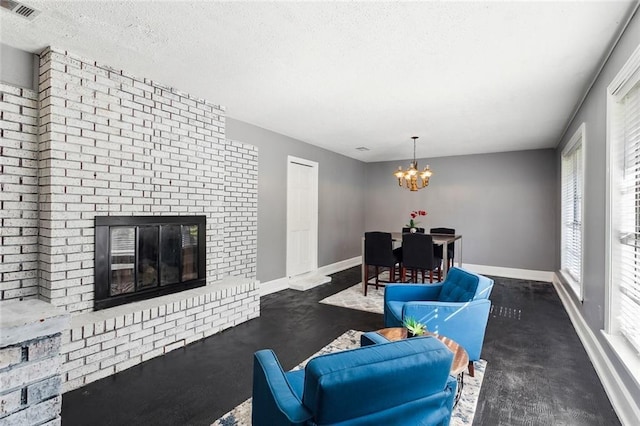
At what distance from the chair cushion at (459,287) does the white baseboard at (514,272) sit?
162 inches

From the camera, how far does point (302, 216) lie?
5.89 m

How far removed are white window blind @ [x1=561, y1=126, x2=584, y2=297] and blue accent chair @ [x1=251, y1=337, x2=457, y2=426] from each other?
3486 millimetres

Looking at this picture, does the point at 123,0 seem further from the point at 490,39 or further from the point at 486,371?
the point at 486,371

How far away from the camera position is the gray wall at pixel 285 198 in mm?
4859

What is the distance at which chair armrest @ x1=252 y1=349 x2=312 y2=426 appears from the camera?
46.0 inches

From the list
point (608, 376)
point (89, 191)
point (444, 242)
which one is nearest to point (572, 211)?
→ point (444, 242)

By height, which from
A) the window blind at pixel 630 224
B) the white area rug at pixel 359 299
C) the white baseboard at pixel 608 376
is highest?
the window blind at pixel 630 224

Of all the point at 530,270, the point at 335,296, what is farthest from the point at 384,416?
the point at 530,270

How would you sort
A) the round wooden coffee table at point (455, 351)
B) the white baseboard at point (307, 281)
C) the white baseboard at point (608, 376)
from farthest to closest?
1. the white baseboard at point (307, 281)
2. the white baseboard at point (608, 376)
3. the round wooden coffee table at point (455, 351)

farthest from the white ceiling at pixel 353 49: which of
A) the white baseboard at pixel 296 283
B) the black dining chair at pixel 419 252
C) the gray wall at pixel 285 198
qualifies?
the white baseboard at pixel 296 283

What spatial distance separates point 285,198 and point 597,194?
3.88 m

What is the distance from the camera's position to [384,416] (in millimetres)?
1162

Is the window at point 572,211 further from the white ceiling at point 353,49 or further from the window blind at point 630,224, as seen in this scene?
the window blind at point 630,224

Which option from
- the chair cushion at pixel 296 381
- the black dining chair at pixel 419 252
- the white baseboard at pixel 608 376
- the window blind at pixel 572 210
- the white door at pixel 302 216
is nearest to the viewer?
the chair cushion at pixel 296 381
